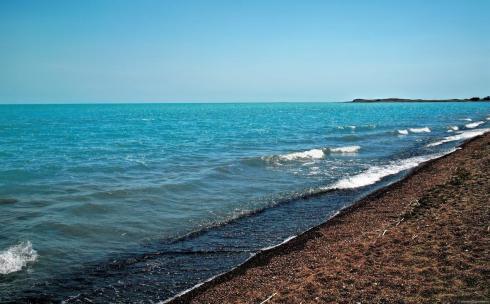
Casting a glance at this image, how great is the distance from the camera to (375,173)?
2116cm

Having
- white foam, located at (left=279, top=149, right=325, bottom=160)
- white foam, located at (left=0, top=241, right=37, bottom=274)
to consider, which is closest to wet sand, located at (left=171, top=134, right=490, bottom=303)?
white foam, located at (left=0, top=241, right=37, bottom=274)

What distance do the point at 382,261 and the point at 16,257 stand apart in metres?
9.04

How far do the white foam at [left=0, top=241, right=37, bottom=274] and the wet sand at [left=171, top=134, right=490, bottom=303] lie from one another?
471 centimetres

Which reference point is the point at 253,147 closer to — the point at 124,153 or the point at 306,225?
the point at 124,153

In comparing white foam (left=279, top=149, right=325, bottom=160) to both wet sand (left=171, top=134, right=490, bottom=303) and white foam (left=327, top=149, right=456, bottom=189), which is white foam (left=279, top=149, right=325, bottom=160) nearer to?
white foam (left=327, top=149, right=456, bottom=189)

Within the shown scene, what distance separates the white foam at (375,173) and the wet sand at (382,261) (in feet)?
→ 16.9

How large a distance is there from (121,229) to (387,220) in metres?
8.49

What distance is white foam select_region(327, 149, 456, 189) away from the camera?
18.3m

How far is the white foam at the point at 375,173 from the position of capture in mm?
18281

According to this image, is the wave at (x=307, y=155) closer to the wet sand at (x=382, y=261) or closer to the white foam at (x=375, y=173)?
the white foam at (x=375, y=173)

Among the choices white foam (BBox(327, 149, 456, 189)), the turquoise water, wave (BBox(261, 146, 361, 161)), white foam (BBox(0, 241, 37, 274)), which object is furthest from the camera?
wave (BBox(261, 146, 361, 161))

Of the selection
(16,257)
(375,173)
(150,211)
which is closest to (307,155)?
(375,173)

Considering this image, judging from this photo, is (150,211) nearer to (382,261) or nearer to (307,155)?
(382,261)

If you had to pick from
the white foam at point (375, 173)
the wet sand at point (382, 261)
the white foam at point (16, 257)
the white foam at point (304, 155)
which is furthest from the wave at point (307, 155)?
the white foam at point (16, 257)
